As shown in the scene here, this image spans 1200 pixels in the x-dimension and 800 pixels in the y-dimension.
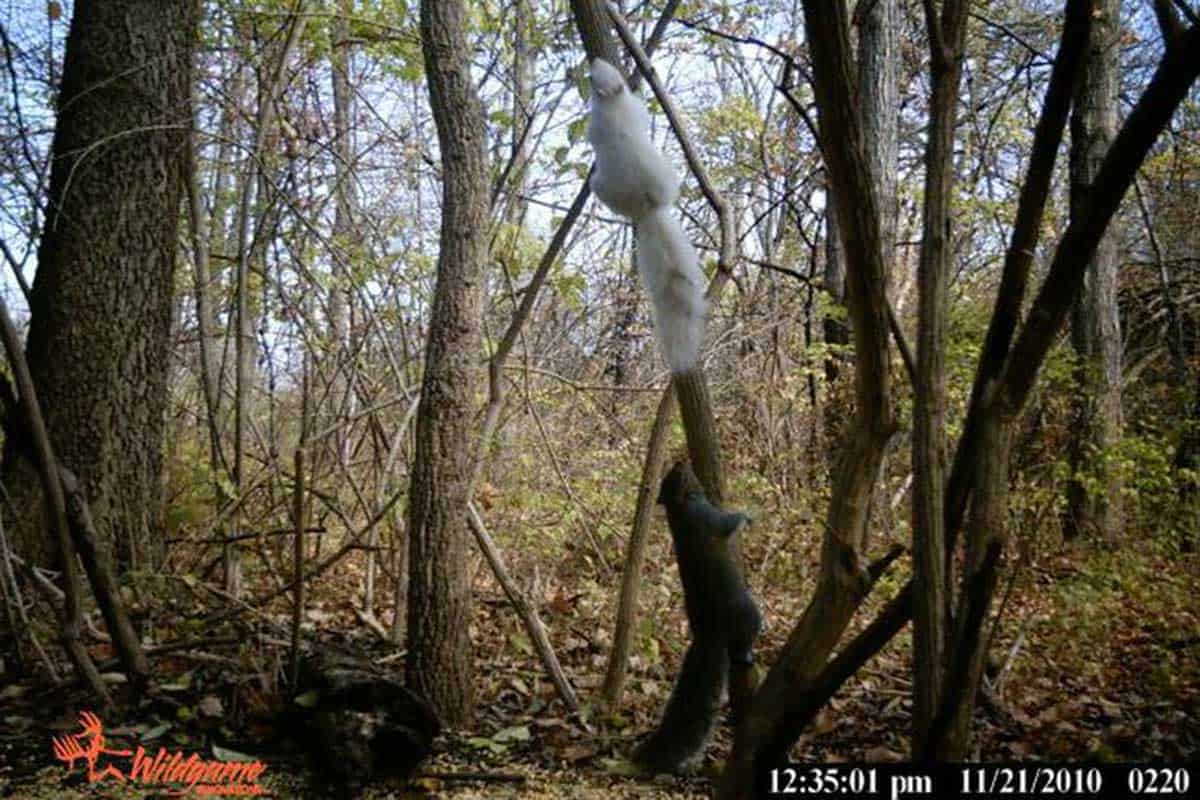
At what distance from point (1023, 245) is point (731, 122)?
5.61 meters

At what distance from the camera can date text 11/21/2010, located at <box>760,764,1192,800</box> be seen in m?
1.25

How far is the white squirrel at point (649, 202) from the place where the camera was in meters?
1.09

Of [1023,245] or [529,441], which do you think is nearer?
[1023,245]

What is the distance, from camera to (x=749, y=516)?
3.99 ft

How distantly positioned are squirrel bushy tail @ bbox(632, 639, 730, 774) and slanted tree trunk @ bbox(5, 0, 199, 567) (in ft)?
6.20

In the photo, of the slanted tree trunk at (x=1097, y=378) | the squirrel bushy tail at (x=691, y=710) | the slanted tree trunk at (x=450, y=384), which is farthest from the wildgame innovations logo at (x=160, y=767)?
the slanted tree trunk at (x=1097, y=378)

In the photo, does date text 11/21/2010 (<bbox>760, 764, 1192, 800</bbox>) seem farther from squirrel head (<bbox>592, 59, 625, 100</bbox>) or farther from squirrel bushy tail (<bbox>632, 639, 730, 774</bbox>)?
squirrel head (<bbox>592, 59, 625, 100</bbox>)

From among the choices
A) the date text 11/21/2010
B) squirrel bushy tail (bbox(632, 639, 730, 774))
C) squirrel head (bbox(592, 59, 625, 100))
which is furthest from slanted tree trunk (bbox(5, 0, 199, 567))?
the date text 11/21/2010

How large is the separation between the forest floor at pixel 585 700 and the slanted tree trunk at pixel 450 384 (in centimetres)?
28

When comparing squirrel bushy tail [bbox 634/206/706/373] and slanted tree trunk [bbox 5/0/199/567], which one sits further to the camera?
slanted tree trunk [bbox 5/0/199/567]

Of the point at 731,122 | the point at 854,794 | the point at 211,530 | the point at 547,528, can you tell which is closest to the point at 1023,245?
the point at 854,794

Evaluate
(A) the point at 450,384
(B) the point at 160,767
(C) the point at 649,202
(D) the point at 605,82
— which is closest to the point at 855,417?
(C) the point at 649,202

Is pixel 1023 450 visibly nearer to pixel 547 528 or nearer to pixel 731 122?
pixel 547 528

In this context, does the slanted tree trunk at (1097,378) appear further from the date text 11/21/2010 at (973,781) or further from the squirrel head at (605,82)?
the squirrel head at (605,82)
